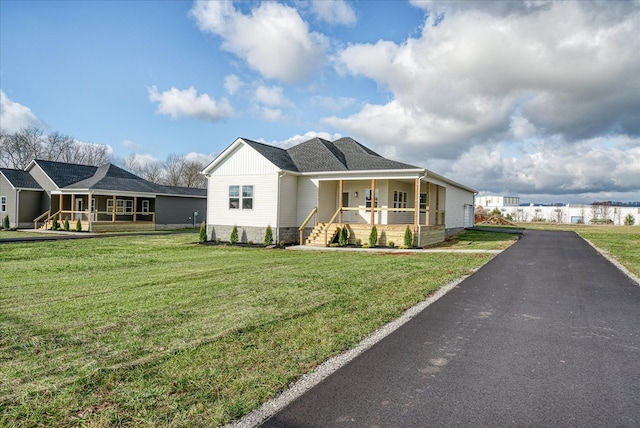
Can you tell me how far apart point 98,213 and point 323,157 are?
18694mm

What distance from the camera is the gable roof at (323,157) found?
19.7 m

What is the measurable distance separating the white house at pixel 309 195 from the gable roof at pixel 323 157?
0.05 meters

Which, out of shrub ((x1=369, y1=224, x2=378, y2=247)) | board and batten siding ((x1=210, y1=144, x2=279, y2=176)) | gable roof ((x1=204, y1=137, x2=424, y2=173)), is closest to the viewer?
shrub ((x1=369, y1=224, x2=378, y2=247))

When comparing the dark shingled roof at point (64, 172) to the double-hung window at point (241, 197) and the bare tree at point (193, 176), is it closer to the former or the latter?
the double-hung window at point (241, 197)

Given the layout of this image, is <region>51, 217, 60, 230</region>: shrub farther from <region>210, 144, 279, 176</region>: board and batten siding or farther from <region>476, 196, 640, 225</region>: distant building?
<region>476, 196, 640, 225</region>: distant building

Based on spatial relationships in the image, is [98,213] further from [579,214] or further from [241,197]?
[579,214]

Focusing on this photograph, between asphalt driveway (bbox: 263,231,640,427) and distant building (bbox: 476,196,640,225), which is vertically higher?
distant building (bbox: 476,196,640,225)

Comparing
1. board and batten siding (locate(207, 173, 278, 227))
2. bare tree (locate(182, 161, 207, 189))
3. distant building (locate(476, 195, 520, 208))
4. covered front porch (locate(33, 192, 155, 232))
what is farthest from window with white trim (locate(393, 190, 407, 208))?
distant building (locate(476, 195, 520, 208))

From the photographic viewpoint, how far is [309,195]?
20172 millimetres

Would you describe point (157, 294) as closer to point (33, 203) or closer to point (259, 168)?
point (259, 168)

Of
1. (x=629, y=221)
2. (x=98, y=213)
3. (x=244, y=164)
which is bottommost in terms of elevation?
(x=98, y=213)

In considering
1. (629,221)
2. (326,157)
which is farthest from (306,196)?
(629,221)

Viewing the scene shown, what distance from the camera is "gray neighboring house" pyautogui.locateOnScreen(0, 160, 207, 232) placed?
29234 millimetres

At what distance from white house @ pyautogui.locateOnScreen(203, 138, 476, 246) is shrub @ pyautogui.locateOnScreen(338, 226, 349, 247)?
0.33 m
